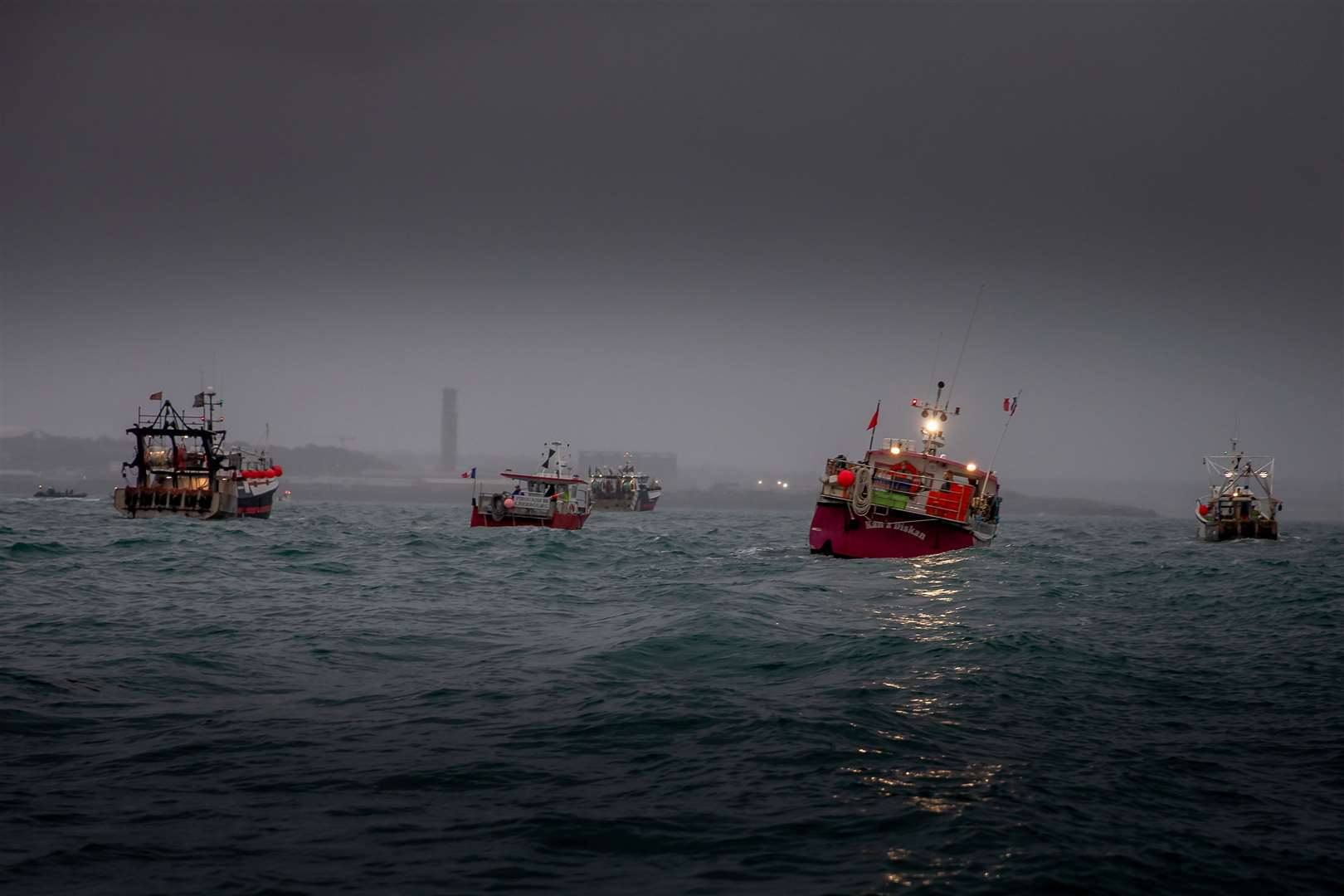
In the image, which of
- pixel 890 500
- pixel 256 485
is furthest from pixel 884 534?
pixel 256 485

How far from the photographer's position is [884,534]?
44.5 metres

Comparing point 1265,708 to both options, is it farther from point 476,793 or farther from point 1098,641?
point 476,793

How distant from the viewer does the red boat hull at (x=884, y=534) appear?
44.5 meters

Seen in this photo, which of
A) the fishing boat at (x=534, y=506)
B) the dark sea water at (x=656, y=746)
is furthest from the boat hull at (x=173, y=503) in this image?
the dark sea water at (x=656, y=746)

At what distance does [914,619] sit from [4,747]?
19653 millimetres

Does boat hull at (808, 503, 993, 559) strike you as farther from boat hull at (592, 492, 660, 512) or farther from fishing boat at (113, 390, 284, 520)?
boat hull at (592, 492, 660, 512)

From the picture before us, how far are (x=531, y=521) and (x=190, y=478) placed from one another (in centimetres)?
3076

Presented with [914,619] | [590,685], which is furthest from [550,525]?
[590,685]

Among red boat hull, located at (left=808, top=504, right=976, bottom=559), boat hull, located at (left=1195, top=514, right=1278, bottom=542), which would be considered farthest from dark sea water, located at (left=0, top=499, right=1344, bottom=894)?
boat hull, located at (left=1195, top=514, right=1278, bottom=542)

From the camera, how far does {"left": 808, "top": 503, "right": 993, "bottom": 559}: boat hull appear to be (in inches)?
1751

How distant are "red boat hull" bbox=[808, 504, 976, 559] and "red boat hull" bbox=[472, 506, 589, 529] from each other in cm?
2784

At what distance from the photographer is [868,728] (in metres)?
13.1

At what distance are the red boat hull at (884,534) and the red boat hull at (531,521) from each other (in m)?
27.8

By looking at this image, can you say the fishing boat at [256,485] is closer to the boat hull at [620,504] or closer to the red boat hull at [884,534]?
the red boat hull at [884,534]
